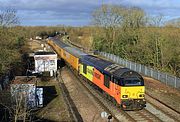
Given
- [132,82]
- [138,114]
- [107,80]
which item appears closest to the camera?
[138,114]

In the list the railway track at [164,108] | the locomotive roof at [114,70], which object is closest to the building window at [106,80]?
the locomotive roof at [114,70]

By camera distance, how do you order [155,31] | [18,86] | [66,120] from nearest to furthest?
[66,120], [18,86], [155,31]

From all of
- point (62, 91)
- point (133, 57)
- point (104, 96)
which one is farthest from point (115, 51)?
point (104, 96)

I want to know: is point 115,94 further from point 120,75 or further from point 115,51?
point 115,51

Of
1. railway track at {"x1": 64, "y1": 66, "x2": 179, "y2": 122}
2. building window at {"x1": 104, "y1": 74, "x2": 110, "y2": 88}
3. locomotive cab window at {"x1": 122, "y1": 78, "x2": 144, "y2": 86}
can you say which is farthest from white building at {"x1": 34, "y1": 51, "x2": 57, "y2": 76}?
locomotive cab window at {"x1": 122, "y1": 78, "x2": 144, "y2": 86}

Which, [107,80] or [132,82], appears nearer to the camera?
[132,82]

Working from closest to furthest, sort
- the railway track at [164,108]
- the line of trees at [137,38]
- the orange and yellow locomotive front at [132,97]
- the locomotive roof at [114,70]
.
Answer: the railway track at [164,108]
the orange and yellow locomotive front at [132,97]
the locomotive roof at [114,70]
the line of trees at [137,38]

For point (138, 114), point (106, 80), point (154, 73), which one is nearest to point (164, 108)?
point (138, 114)

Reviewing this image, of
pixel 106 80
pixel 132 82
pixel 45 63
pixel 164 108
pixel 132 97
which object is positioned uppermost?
pixel 132 82

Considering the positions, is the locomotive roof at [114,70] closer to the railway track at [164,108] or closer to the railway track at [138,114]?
the railway track at [138,114]

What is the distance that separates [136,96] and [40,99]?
9.76 metres

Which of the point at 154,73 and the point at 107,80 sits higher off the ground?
the point at 107,80

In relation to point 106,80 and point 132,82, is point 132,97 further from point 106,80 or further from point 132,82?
point 106,80

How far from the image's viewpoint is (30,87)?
28703 millimetres
